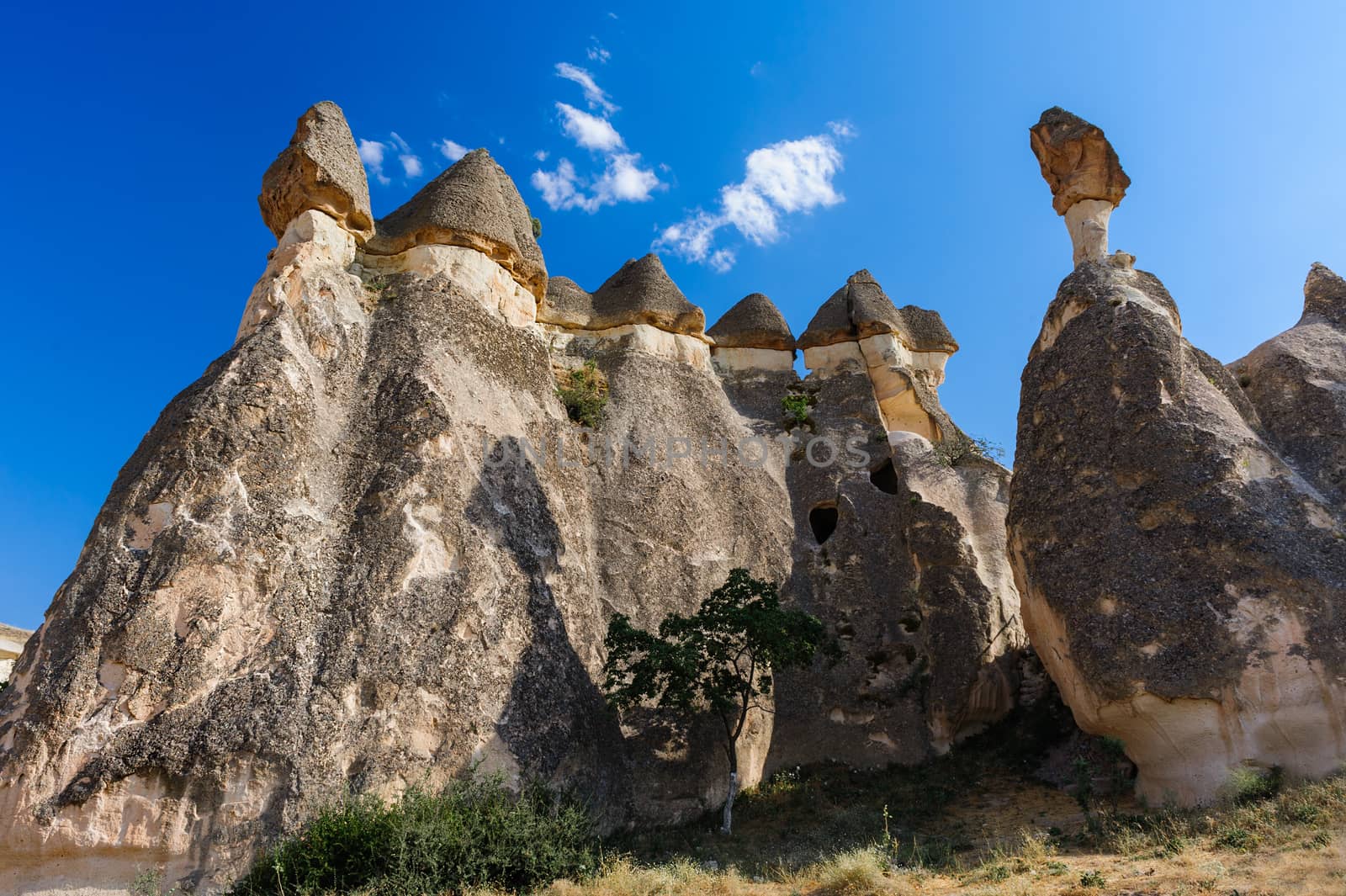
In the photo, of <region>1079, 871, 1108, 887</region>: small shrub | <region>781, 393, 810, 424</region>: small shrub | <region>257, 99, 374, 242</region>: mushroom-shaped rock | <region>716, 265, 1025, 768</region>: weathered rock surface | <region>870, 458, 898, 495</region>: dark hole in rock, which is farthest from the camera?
<region>781, 393, 810, 424</region>: small shrub

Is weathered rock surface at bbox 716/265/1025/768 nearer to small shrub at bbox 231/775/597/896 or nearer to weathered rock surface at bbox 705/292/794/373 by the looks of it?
weathered rock surface at bbox 705/292/794/373

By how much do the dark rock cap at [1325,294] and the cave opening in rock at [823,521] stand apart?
9484 millimetres

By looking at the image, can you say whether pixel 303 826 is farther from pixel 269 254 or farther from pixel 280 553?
pixel 269 254

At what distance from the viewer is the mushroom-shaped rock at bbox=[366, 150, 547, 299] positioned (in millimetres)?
16219

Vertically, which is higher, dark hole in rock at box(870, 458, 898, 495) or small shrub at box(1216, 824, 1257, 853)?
dark hole in rock at box(870, 458, 898, 495)

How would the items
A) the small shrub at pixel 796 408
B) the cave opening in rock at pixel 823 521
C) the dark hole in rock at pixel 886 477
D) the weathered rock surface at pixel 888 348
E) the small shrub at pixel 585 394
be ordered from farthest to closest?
the weathered rock surface at pixel 888 348 < the small shrub at pixel 796 408 < the dark hole in rock at pixel 886 477 < the cave opening in rock at pixel 823 521 < the small shrub at pixel 585 394

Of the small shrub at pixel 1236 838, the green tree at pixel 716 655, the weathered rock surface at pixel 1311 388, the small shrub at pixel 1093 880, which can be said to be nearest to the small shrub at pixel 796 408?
the green tree at pixel 716 655

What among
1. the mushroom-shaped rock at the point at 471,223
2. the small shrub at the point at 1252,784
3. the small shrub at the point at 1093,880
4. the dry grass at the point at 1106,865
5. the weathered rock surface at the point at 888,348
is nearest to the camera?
the dry grass at the point at 1106,865

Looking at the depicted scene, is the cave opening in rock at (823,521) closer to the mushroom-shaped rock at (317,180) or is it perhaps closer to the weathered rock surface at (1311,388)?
the weathered rock surface at (1311,388)

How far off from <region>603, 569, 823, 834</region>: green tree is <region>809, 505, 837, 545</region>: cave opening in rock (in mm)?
5507

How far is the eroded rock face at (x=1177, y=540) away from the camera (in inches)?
402

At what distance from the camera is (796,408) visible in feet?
68.7

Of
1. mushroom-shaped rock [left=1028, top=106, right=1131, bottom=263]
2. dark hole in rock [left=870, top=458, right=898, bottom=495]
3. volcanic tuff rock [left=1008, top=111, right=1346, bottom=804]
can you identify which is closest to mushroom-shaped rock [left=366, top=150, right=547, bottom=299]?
dark hole in rock [left=870, top=458, right=898, bottom=495]

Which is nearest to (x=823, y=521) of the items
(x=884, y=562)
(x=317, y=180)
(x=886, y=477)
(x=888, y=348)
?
(x=886, y=477)
